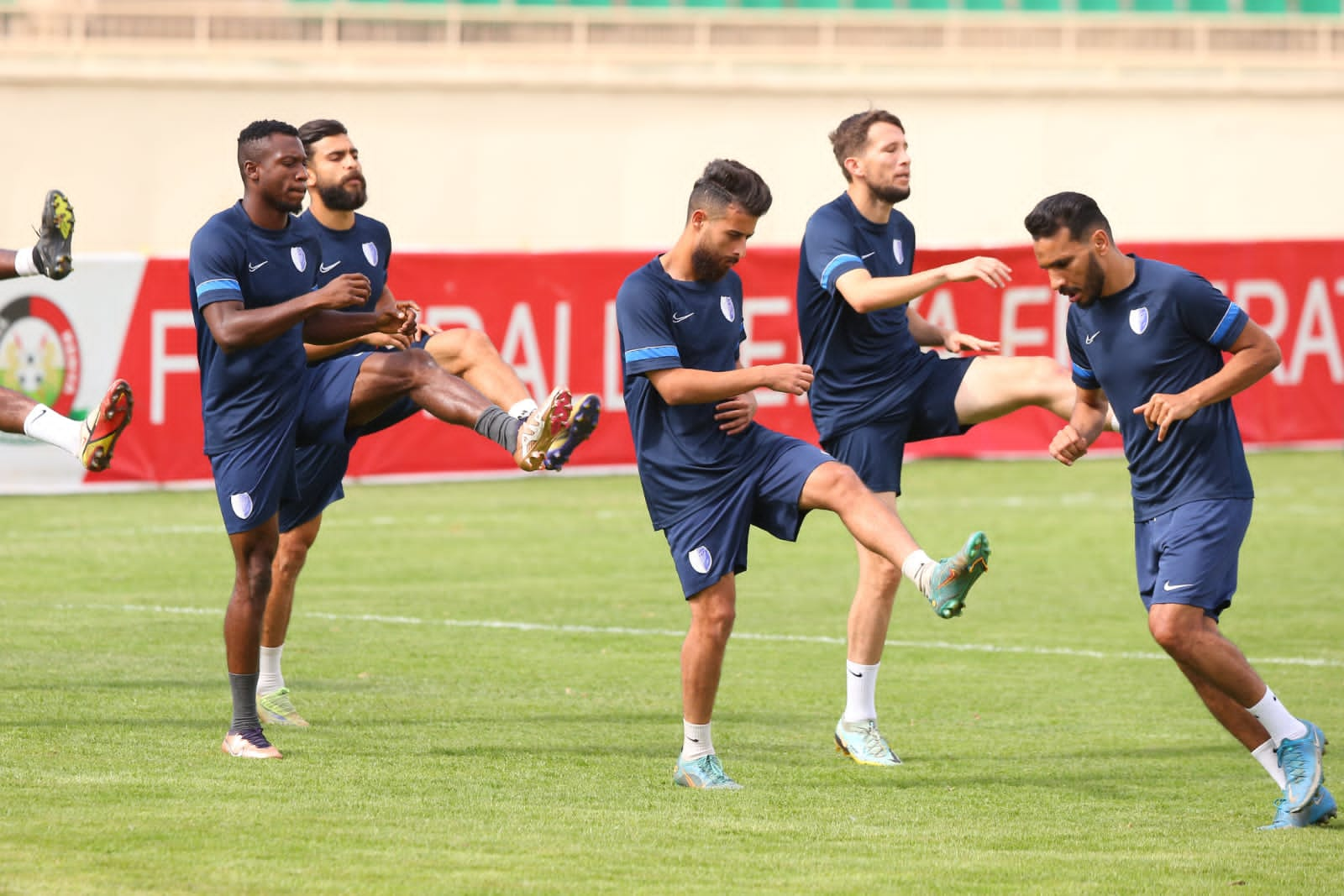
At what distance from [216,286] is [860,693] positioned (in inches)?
115

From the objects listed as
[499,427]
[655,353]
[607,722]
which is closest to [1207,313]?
[655,353]

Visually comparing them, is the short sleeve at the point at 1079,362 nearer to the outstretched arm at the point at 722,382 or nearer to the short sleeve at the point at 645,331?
the outstretched arm at the point at 722,382

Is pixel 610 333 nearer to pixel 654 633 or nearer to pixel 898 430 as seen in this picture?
pixel 654 633

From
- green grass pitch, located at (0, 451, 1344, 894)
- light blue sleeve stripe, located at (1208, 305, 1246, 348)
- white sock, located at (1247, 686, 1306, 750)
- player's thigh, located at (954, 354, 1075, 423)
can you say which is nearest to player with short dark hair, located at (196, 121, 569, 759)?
green grass pitch, located at (0, 451, 1344, 894)

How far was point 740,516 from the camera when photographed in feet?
25.5

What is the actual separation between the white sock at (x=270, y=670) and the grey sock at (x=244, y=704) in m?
0.99

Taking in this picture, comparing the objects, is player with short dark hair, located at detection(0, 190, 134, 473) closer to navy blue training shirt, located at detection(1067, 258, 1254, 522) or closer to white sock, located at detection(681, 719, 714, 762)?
white sock, located at detection(681, 719, 714, 762)

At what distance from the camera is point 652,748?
337 inches

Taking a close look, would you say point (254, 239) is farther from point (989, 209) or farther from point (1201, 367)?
point (989, 209)

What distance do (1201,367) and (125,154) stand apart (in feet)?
92.1

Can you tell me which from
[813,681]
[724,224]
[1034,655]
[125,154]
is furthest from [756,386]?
[125,154]

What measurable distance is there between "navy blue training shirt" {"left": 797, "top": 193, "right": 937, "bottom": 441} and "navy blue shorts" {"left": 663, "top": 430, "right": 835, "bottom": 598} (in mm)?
984

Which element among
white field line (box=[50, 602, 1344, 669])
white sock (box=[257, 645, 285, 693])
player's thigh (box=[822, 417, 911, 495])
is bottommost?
white field line (box=[50, 602, 1344, 669])

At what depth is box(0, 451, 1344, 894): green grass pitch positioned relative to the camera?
6523mm
